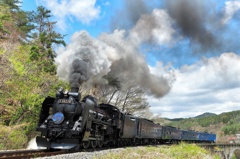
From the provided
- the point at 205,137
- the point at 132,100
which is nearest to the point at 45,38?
the point at 132,100

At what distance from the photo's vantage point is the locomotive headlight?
12820 millimetres

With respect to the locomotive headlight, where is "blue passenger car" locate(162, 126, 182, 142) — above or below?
above

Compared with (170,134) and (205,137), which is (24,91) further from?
(205,137)

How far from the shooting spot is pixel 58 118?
1286cm

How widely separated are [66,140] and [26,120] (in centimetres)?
932

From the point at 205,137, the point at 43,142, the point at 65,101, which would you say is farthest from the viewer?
the point at 205,137

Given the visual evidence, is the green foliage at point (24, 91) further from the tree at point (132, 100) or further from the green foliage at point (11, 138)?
the tree at point (132, 100)

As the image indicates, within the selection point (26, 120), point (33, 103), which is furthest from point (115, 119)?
point (26, 120)

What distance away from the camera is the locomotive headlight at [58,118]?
42.1ft

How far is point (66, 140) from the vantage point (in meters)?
12.7

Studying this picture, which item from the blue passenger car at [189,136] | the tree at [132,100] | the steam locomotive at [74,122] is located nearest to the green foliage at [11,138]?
the steam locomotive at [74,122]

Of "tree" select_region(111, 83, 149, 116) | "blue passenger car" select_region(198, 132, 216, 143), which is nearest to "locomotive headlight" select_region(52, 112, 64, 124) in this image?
"tree" select_region(111, 83, 149, 116)

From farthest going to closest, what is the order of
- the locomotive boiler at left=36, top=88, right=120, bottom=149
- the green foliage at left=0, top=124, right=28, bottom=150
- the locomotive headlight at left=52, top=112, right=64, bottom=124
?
the green foliage at left=0, top=124, right=28, bottom=150 → the locomotive headlight at left=52, top=112, right=64, bottom=124 → the locomotive boiler at left=36, top=88, right=120, bottom=149

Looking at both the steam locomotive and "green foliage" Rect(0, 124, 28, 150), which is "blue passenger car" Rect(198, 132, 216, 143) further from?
"green foliage" Rect(0, 124, 28, 150)
